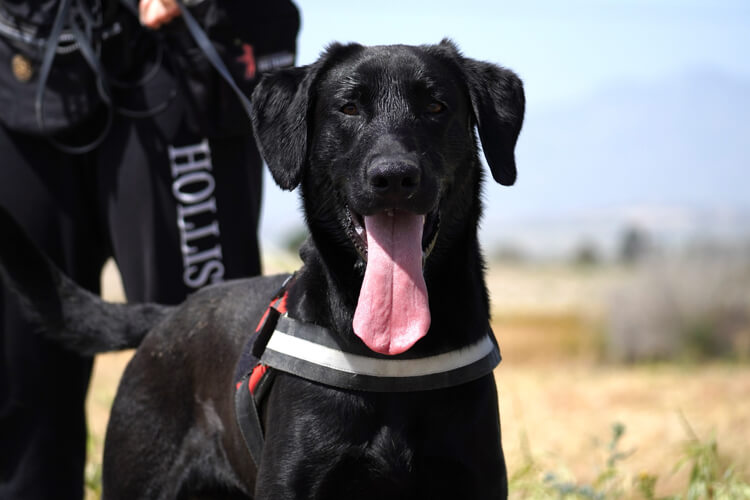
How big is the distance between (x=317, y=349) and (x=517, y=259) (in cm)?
5897

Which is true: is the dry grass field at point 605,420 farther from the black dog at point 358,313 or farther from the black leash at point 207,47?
the black leash at point 207,47

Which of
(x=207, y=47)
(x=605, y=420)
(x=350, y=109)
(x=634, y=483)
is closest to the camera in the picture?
(x=350, y=109)

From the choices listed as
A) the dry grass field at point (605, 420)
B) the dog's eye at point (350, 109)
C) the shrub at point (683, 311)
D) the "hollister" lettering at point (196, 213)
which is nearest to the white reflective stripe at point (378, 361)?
the dog's eye at point (350, 109)

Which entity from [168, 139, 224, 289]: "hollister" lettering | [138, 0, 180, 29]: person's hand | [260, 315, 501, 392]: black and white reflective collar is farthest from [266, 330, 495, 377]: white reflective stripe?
[138, 0, 180, 29]: person's hand

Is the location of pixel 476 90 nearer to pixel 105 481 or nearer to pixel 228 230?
pixel 228 230

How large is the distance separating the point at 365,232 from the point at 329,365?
0.36 meters

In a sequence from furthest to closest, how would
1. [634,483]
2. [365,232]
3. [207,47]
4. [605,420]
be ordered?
[605,420] < [634,483] < [207,47] < [365,232]

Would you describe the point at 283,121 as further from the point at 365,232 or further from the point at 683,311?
the point at 683,311

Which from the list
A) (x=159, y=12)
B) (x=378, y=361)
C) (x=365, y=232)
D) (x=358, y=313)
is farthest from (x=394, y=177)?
(x=159, y=12)

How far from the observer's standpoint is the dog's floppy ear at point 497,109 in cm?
248

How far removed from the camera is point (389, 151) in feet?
7.52

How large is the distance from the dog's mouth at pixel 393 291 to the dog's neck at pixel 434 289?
0.12m

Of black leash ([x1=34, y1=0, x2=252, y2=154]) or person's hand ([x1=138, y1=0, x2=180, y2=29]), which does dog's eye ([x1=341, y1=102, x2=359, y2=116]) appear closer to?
black leash ([x1=34, y1=0, x2=252, y2=154])

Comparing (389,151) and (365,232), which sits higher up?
(389,151)
